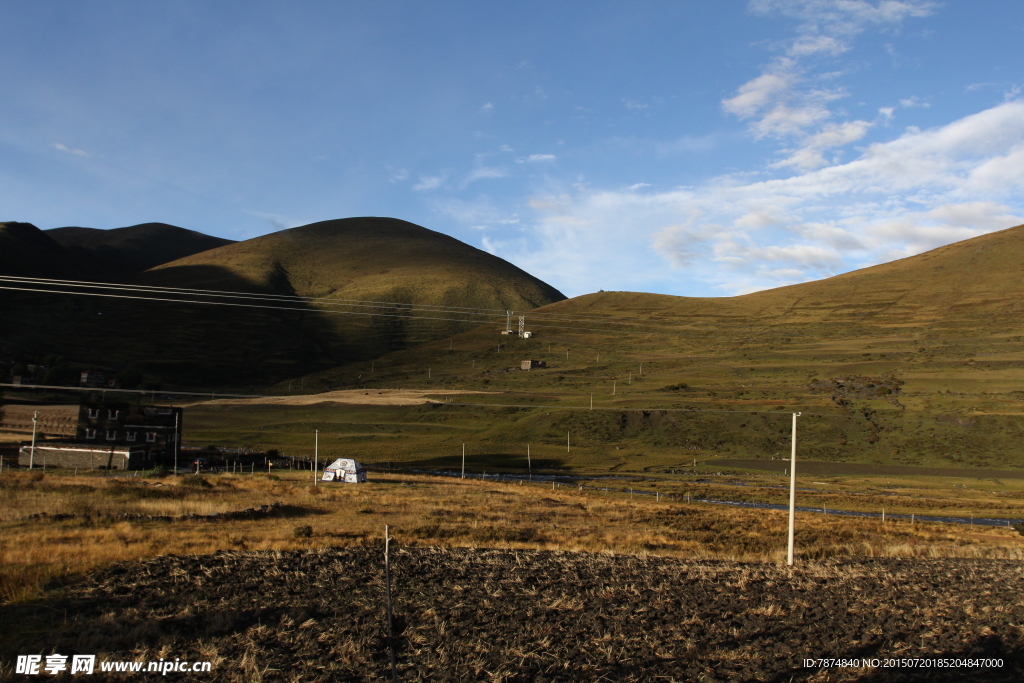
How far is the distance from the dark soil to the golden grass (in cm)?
283

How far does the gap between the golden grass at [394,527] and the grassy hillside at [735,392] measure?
33.5 m

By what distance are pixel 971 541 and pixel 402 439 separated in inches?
3193

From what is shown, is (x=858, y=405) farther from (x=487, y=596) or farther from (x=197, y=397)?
(x=197, y=397)

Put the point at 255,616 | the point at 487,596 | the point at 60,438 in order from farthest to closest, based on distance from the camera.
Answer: the point at 60,438 < the point at 487,596 < the point at 255,616

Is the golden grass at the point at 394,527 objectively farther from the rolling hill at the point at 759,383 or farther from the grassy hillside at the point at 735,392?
the grassy hillside at the point at 735,392

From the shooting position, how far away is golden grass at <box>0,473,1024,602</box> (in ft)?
69.9

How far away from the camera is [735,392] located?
4466 inches

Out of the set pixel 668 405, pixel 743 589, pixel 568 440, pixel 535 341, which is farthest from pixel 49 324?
pixel 743 589

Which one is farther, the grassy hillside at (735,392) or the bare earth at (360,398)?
the bare earth at (360,398)

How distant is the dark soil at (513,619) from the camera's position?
1189cm

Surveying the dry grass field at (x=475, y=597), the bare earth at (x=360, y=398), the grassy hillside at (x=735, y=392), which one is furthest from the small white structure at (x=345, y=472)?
the bare earth at (x=360, y=398)

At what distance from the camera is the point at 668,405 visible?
108 m

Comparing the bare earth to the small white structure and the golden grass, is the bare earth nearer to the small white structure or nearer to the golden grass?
the small white structure

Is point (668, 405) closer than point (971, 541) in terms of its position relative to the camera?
No
